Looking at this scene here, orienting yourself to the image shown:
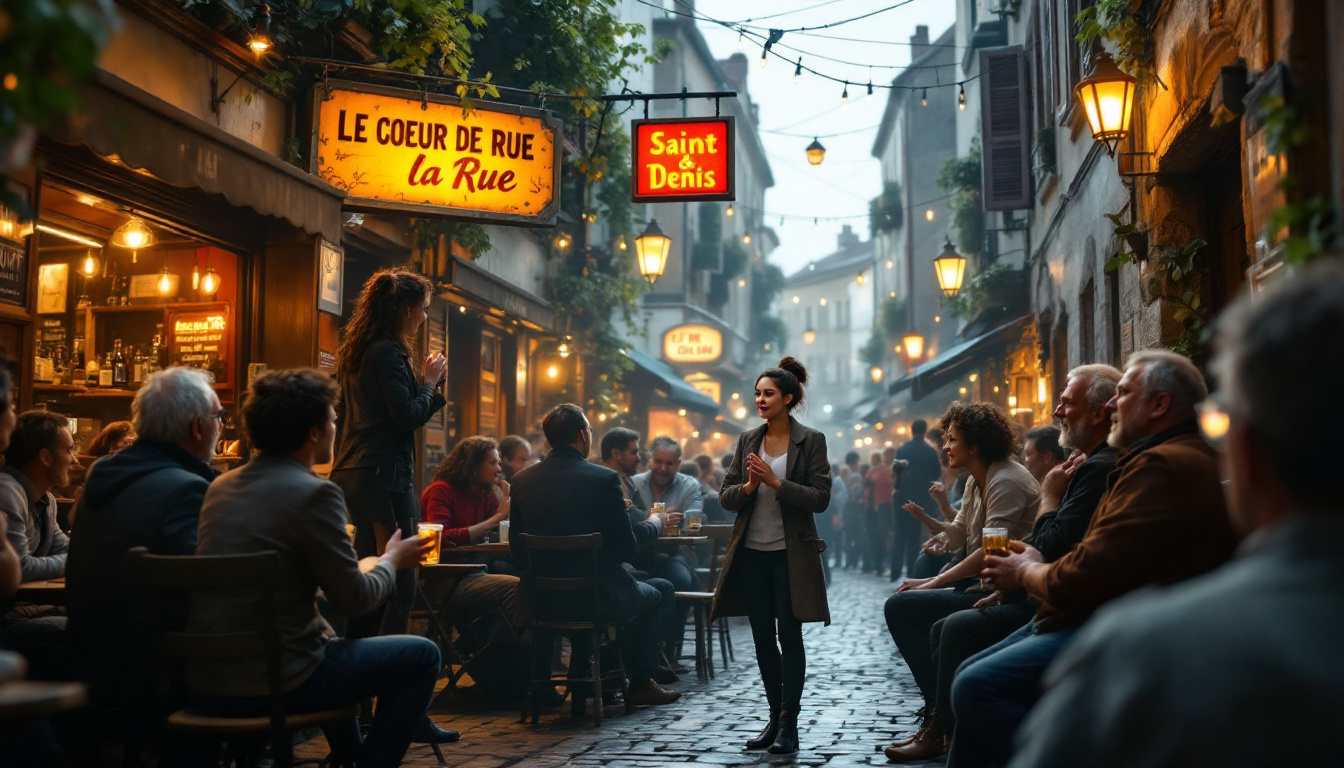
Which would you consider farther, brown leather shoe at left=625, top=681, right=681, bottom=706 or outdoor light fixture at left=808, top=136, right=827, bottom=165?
outdoor light fixture at left=808, top=136, right=827, bottom=165

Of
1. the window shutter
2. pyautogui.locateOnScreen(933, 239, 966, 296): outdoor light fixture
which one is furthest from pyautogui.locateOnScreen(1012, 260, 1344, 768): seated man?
pyautogui.locateOnScreen(933, 239, 966, 296): outdoor light fixture

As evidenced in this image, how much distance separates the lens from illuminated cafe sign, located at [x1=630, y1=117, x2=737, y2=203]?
11211mm

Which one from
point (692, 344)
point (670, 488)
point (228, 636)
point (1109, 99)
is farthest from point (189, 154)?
point (692, 344)

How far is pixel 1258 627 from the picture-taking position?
146 centimetres

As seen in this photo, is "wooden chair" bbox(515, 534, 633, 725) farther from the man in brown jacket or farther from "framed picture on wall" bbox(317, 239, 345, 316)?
the man in brown jacket

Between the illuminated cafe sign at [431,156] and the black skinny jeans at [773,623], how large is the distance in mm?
3851

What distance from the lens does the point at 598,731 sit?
6.71 meters

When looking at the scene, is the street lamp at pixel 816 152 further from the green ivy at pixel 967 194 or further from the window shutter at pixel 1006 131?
the window shutter at pixel 1006 131

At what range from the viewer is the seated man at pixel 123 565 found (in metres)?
4.17

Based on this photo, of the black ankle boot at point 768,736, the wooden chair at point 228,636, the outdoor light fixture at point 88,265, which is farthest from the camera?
the outdoor light fixture at point 88,265

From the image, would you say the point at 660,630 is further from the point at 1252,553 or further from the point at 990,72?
the point at 990,72

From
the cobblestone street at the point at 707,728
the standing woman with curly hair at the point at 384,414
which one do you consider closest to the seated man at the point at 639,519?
the cobblestone street at the point at 707,728

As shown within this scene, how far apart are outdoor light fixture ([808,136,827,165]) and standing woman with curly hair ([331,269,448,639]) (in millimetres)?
16971

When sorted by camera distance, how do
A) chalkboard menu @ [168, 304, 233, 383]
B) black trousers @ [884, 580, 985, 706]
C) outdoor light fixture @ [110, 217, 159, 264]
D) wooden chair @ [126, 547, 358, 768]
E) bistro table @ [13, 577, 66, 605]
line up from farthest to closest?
chalkboard menu @ [168, 304, 233, 383], outdoor light fixture @ [110, 217, 159, 264], black trousers @ [884, 580, 985, 706], bistro table @ [13, 577, 66, 605], wooden chair @ [126, 547, 358, 768]
